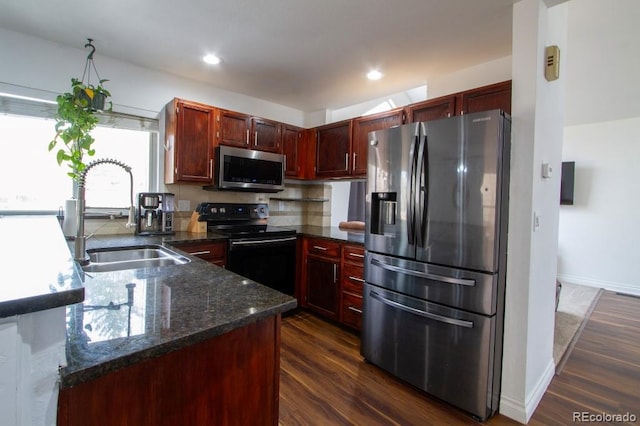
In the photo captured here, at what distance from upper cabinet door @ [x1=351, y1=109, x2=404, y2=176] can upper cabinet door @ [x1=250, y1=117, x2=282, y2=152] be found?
87 centimetres

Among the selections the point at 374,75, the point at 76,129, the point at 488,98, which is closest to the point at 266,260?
the point at 76,129

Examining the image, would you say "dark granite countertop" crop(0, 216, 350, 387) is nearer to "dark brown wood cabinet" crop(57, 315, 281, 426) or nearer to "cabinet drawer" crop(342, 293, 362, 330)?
"dark brown wood cabinet" crop(57, 315, 281, 426)

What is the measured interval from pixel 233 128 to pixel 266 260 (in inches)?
53.9

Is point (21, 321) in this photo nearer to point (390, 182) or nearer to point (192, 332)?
point (192, 332)

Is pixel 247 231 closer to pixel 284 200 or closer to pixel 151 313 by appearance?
pixel 284 200

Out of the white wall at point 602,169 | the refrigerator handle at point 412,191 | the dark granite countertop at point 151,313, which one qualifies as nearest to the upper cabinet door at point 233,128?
the refrigerator handle at point 412,191

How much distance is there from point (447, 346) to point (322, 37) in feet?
7.47

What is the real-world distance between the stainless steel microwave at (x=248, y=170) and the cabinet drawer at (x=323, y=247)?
719mm

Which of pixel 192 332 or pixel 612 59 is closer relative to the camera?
pixel 192 332

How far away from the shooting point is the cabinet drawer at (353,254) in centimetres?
275

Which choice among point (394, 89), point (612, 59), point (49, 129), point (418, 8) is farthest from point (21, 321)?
point (612, 59)

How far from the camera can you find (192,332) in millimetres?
758

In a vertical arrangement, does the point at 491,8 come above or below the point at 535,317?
above

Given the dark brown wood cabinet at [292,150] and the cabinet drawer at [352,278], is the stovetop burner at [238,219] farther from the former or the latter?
the cabinet drawer at [352,278]
